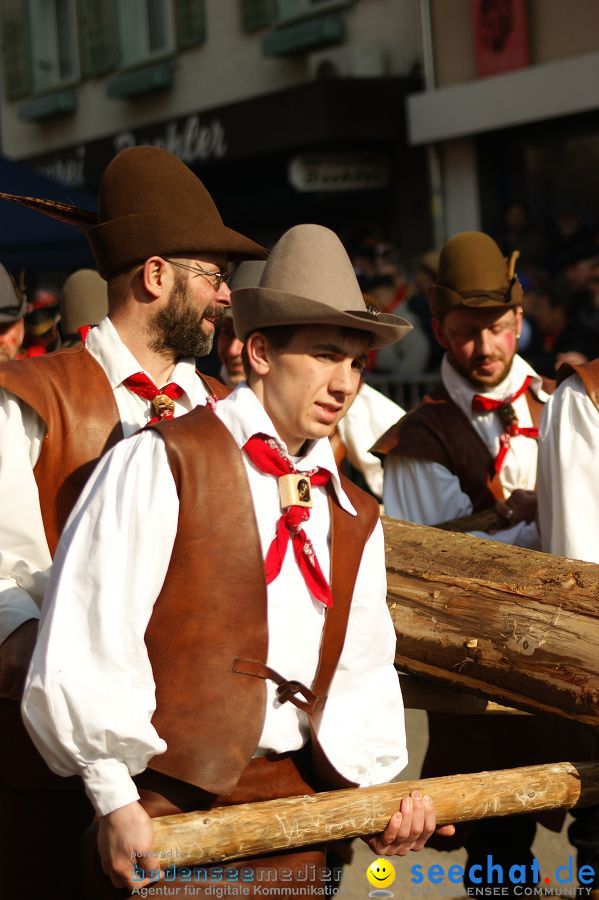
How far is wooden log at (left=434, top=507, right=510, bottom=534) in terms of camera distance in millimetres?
4742

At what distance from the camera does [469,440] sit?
4984mm

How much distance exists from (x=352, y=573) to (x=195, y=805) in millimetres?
584

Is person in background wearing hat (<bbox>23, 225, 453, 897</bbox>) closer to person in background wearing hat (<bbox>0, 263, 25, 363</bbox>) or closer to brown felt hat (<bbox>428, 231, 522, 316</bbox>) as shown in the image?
brown felt hat (<bbox>428, 231, 522, 316</bbox>)

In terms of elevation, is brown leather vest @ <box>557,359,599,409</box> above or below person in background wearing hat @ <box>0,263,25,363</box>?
below

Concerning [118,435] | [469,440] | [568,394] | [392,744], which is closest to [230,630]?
[392,744]

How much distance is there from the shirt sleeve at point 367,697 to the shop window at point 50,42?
18.3 meters

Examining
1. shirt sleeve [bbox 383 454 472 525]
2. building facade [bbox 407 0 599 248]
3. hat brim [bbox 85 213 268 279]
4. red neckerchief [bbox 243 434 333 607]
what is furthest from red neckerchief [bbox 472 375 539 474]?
building facade [bbox 407 0 599 248]

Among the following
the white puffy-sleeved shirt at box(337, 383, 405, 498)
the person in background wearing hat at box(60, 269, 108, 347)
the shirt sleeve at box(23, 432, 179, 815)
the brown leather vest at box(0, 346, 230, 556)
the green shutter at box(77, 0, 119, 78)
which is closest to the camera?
the shirt sleeve at box(23, 432, 179, 815)

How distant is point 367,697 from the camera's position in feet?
9.55

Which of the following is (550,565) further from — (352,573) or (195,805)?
(195,805)

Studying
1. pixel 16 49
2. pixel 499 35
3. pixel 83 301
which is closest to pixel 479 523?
pixel 83 301

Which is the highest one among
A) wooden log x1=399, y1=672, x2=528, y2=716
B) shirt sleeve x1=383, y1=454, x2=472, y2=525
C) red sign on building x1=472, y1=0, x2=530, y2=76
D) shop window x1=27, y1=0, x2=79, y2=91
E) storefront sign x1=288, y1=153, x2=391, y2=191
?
shop window x1=27, y1=0, x2=79, y2=91

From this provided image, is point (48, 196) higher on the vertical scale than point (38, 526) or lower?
higher

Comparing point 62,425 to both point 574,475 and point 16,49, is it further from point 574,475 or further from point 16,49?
point 16,49
